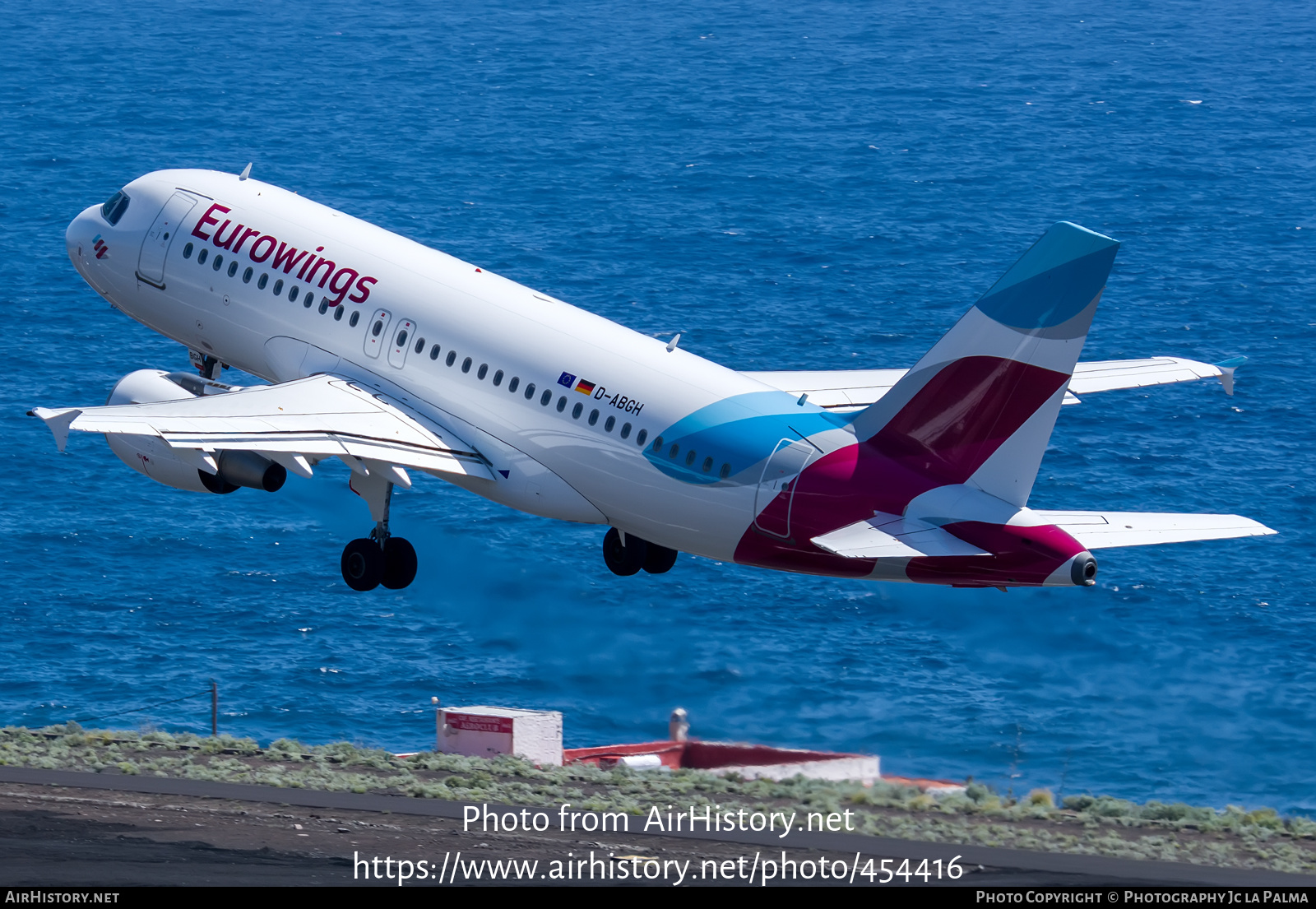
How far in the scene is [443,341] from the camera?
49.8 m

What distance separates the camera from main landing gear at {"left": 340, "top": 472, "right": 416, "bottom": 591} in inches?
1978

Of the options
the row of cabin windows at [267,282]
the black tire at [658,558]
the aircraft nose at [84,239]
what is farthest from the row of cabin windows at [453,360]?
the black tire at [658,558]

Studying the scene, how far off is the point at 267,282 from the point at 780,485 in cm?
1810

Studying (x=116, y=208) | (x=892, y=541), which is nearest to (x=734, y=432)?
(x=892, y=541)

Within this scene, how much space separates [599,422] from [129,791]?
15733 mm

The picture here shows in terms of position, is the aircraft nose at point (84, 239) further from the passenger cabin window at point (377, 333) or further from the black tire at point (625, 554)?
the black tire at point (625, 554)

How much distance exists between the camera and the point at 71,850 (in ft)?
130

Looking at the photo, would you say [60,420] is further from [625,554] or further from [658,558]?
[658,558]

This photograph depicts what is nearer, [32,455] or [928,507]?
[928,507]

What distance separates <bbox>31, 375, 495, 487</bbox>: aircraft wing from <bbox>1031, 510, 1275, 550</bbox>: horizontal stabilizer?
53.9 feet

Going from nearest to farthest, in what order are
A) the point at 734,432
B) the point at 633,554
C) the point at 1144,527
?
1. the point at 1144,527
2. the point at 734,432
3. the point at 633,554

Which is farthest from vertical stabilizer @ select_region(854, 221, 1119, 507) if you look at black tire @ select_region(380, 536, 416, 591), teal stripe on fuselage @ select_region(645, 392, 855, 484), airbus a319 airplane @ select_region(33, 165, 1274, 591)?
black tire @ select_region(380, 536, 416, 591)

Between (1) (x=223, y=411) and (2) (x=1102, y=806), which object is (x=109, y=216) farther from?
(2) (x=1102, y=806)
